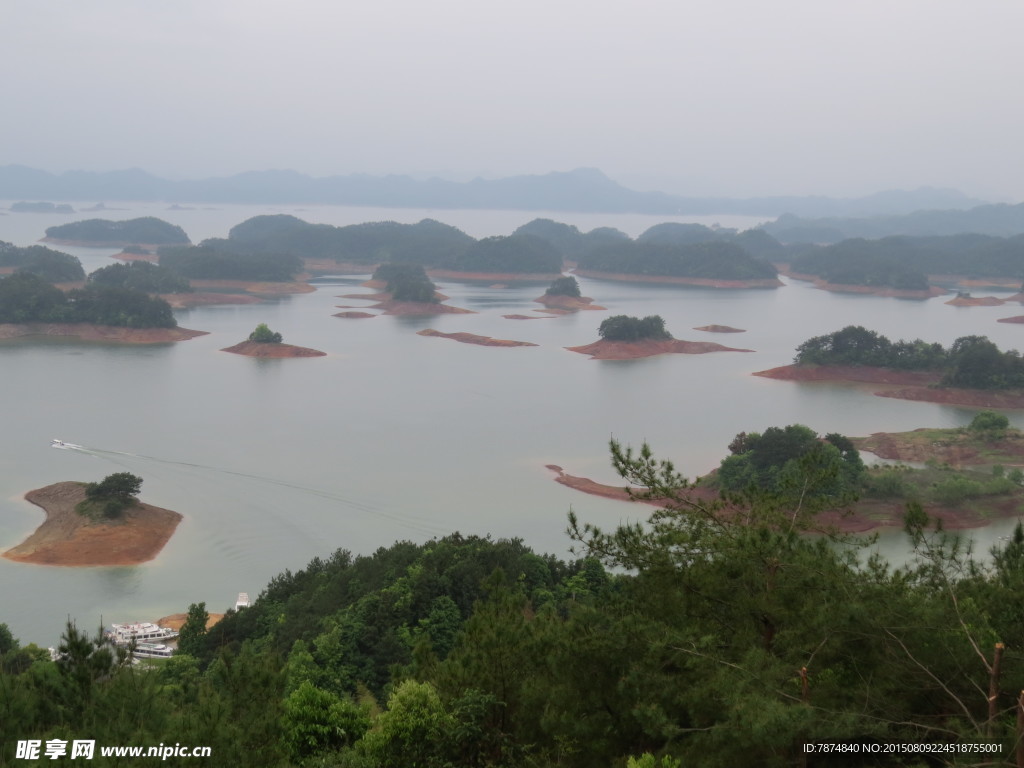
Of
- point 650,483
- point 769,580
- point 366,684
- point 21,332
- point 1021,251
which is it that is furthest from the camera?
point 1021,251

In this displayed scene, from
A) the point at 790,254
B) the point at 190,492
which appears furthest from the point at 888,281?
the point at 190,492

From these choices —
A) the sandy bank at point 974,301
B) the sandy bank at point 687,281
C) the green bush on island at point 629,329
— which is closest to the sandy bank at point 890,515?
the green bush on island at point 629,329

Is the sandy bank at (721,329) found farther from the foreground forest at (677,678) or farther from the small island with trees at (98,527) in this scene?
the foreground forest at (677,678)

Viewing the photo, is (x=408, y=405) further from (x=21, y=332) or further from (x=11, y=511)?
(x=21, y=332)

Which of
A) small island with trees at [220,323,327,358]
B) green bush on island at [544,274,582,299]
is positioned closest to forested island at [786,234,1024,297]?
green bush on island at [544,274,582,299]

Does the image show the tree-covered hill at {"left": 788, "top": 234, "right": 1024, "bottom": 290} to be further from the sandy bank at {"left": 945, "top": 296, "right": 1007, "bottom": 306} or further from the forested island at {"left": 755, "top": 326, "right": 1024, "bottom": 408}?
the forested island at {"left": 755, "top": 326, "right": 1024, "bottom": 408}

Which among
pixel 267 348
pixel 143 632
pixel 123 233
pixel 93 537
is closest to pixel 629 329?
pixel 267 348

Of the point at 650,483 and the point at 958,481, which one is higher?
the point at 650,483

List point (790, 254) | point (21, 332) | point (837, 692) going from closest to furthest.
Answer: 1. point (837, 692)
2. point (21, 332)
3. point (790, 254)
